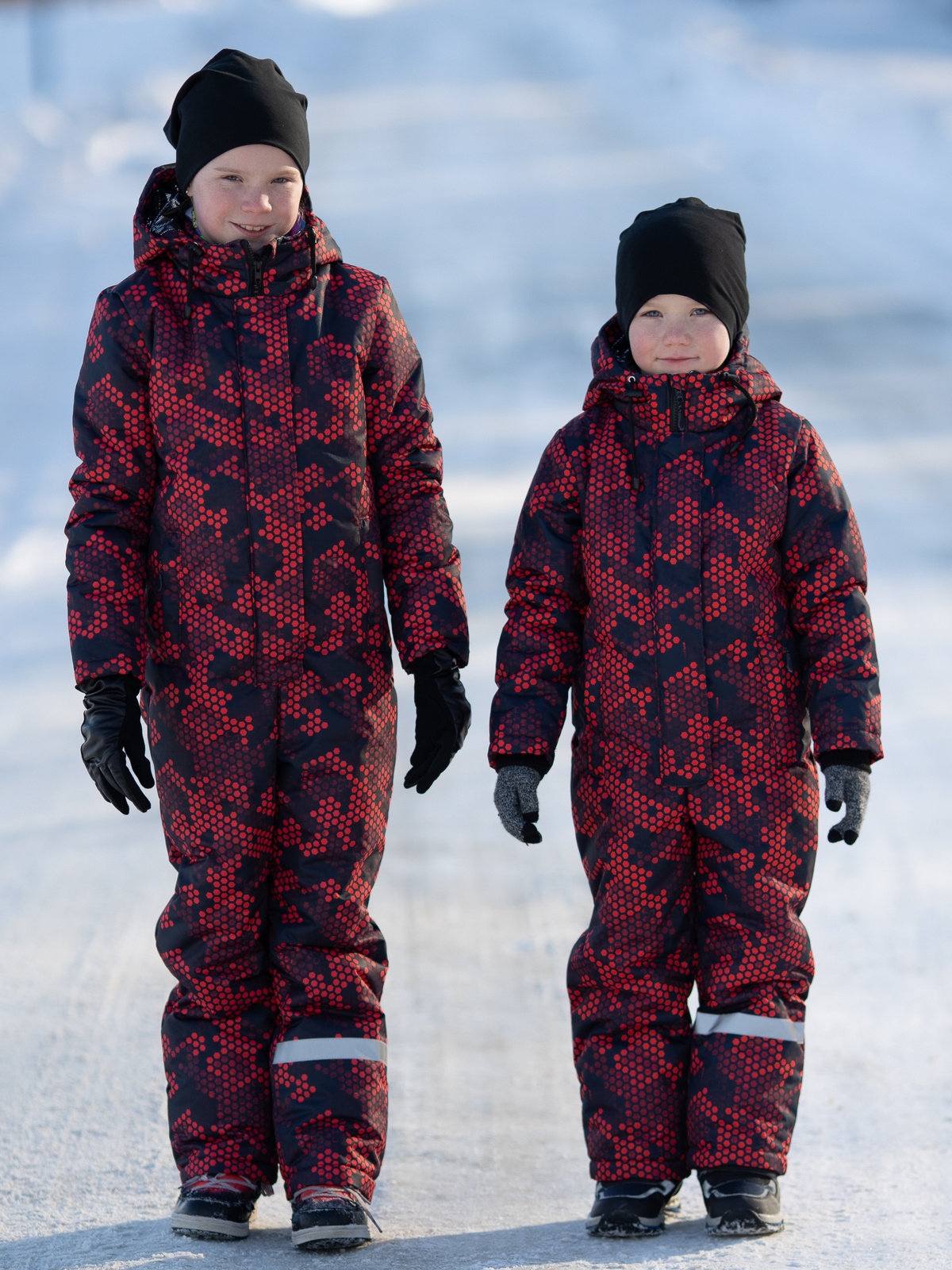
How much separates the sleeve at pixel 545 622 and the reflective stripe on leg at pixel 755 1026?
0.50 meters

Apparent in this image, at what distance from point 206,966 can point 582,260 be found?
10924 mm

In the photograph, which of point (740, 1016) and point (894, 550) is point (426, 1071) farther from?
point (894, 550)

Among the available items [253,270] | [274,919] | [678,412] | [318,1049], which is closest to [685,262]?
[678,412]

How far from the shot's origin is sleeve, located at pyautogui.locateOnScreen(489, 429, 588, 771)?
2.76 metres

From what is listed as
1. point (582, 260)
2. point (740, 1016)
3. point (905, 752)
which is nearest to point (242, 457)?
point (740, 1016)

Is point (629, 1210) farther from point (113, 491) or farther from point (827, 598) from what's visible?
point (113, 491)

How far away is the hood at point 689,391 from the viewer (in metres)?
2.70

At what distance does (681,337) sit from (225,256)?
0.74 meters

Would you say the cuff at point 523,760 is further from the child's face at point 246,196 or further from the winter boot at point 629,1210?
the child's face at point 246,196

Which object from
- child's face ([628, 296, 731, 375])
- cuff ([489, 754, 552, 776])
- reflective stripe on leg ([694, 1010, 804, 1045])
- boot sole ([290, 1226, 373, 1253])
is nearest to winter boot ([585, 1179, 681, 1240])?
reflective stripe on leg ([694, 1010, 804, 1045])

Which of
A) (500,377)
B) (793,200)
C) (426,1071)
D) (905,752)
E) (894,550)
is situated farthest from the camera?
(793,200)

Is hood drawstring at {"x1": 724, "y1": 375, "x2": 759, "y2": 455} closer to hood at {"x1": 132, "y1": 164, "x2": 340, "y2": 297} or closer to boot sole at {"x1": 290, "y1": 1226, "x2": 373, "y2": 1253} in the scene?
hood at {"x1": 132, "y1": 164, "x2": 340, "y2": 297}

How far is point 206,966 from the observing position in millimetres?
2691

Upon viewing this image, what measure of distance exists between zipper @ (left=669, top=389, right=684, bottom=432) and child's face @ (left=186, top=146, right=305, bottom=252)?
2.26ft
